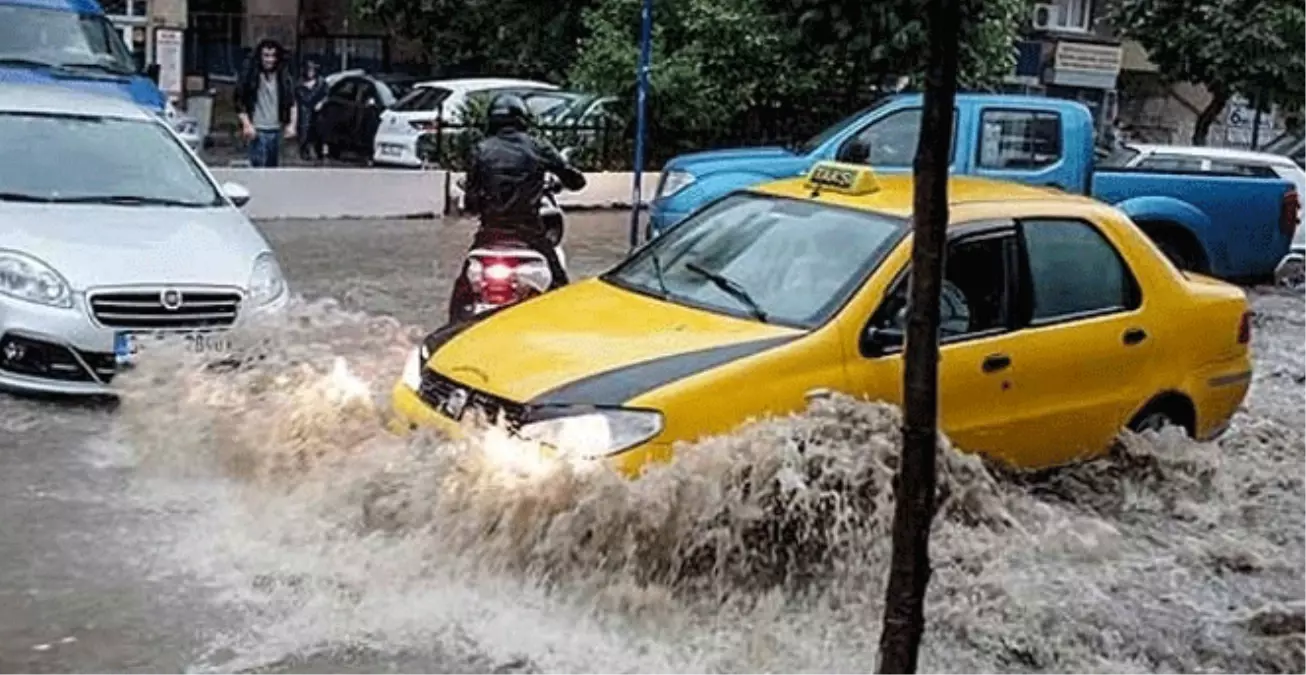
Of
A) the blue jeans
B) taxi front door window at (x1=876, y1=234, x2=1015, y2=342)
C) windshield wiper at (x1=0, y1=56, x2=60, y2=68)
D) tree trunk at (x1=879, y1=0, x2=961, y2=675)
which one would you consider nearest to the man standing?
the blue jeans

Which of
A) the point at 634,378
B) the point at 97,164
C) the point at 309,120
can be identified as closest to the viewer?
the point at 634,378

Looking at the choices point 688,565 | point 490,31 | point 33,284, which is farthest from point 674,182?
point 490,31

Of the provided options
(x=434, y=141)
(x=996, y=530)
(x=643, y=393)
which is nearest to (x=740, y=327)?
(x=643, y=393)

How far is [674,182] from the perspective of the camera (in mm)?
14133

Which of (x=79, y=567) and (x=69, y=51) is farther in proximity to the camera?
(x=69, y=51)

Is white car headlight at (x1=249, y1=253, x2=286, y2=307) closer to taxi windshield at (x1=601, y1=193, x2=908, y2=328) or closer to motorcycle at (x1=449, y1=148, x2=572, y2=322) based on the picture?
motorcycle at (x1=449, y1=148, x2=572, y2=322)

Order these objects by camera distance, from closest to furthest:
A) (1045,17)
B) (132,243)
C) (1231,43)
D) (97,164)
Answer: (132,243), (97,164), (1231,43), (1045,17)

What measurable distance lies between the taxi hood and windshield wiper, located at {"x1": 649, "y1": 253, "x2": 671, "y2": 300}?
0.10 m

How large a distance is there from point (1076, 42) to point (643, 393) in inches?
1206

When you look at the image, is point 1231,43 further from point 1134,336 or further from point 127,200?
point 127,200

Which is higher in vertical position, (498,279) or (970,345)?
(970,345)

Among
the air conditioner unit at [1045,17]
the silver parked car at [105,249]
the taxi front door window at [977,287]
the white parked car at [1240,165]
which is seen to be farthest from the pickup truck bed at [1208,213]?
the air conditioner unit at [1045,17]

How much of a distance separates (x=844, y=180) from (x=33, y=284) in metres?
3.85

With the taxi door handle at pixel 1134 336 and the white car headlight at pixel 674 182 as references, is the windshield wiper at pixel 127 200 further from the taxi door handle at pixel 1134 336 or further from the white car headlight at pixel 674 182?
the taxi door handle at pixel 1134 336
